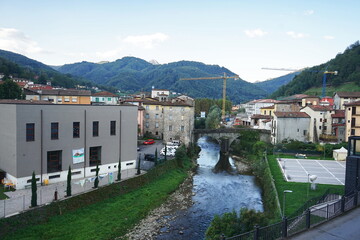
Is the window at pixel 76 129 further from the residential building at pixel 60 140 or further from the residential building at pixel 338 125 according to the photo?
the residential building at pixel 338 125

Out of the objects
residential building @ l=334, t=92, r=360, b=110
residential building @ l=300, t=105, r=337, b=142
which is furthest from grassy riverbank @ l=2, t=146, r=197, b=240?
residential building @ l=334, t=92, r=360, b=110

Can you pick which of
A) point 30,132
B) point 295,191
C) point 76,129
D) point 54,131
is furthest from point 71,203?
point 295,191

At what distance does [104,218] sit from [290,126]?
40.6 metres

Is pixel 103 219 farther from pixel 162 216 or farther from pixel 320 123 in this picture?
pixel 320 123

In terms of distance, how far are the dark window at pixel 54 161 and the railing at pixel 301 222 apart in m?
20.0

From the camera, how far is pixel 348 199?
15.7 m

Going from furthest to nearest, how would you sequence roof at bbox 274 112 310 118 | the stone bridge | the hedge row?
the stone bridge
roof at bbox 274 112 310 118
the hedge row

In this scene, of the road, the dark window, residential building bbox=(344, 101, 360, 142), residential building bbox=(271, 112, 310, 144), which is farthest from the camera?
residential building bbox=(271, 112, 310, 144)

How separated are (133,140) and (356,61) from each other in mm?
104129

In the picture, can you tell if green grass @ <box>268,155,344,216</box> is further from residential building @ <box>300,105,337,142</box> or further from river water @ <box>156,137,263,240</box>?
residential building @ <box>300,105,337,142</box>

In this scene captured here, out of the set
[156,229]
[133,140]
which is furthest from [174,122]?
[156,229]

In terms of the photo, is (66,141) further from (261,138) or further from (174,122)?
(261,138)

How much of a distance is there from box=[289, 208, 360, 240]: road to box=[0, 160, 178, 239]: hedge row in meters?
16.2

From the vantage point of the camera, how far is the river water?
21875 millimetres
